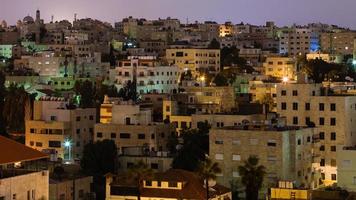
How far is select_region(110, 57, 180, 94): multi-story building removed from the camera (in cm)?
5166

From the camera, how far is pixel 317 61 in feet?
185

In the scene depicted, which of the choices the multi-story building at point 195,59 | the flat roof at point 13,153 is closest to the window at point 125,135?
the flat roof at point 13,153

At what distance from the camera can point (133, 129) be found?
1389 inches

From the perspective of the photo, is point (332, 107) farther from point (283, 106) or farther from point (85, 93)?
point (85, 93)

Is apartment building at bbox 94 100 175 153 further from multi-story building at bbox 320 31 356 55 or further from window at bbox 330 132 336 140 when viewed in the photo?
multi-story building at bbox 320 31 356 55

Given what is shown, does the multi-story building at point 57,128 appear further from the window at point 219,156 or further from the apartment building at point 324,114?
the window at point 219,156

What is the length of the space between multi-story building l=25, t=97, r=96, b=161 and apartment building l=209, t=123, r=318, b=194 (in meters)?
10.4

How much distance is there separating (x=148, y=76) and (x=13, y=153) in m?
34.5

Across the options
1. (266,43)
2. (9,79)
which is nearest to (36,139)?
(9,79)

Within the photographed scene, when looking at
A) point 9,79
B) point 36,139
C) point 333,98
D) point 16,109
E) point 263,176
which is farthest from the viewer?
point 9,79

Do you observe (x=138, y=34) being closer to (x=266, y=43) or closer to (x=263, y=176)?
(x=266, y=43)

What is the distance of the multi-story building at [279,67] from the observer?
60.8 m

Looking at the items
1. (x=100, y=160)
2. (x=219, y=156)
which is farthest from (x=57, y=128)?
(x=219, y=156)

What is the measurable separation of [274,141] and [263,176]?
135cm
